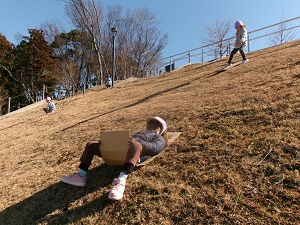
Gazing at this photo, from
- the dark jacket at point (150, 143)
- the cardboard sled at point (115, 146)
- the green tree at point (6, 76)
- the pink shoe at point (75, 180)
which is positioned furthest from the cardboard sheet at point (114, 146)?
the green tree at point (6, 76)

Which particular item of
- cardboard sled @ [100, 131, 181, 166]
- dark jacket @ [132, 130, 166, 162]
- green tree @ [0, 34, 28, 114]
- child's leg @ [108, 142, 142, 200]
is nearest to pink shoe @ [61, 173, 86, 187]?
cardboard sled @ [100, 131, 181, 166]

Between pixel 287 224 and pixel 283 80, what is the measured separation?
400 centimetres

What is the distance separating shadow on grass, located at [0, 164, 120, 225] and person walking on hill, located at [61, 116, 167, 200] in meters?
0.14

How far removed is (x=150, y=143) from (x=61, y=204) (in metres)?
1.16

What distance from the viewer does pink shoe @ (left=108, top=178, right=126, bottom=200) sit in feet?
8.27

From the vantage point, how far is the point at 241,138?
10.6 ft

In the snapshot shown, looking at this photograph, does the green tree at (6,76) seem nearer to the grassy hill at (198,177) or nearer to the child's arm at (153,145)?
the grassy hill at (198,177)

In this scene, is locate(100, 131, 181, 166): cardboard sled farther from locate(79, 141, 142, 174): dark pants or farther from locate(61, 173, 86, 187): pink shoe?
locate(61, 173, 86, 187): pink shoe

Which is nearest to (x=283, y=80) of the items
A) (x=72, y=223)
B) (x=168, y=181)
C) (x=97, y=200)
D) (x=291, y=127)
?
(x=291, y=127)

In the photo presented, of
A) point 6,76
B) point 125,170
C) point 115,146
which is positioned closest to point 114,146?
point 115,146

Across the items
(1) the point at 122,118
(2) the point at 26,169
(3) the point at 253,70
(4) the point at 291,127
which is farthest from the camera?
(3) the point at 253,70

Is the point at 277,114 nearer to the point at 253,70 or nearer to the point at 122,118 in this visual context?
the point at 122,118

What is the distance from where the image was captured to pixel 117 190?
257cm

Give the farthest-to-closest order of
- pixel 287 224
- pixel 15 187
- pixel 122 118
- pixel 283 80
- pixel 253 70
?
pixel 253 70 → pixel 122 118 → pixel 283 80 → pixel 15 187 → pixel 287 224
